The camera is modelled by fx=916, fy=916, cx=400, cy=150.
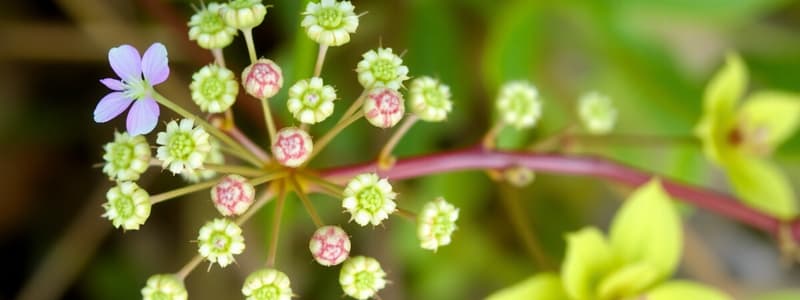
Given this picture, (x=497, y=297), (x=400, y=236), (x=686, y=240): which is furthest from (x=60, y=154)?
(x=686, y=240)

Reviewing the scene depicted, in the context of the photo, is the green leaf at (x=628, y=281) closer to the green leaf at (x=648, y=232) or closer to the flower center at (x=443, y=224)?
the green leaf at (x=648, y=232)

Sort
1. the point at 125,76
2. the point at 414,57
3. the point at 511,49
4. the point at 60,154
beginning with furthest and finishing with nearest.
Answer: the point at 60,154 < the point at 414,57 < the point at 511,49 < the point at 125,76

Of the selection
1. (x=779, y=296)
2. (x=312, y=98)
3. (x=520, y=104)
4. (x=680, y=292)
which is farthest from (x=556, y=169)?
(x=779, y=296)

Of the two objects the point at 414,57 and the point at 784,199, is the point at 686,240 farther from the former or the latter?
the point at 414,57

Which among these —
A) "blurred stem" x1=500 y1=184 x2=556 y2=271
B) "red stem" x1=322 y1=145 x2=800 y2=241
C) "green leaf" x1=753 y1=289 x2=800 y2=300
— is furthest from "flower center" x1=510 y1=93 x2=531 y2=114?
"green leaf" x1=753 y1=289 x2=800 y2=300

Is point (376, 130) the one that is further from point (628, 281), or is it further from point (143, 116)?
point (143, 116)

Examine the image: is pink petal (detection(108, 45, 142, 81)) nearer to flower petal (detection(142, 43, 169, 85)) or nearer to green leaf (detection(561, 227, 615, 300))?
flower petal (detection(142, 43, 169, 85))

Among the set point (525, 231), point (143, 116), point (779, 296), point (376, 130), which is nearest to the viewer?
point (143, 116)
